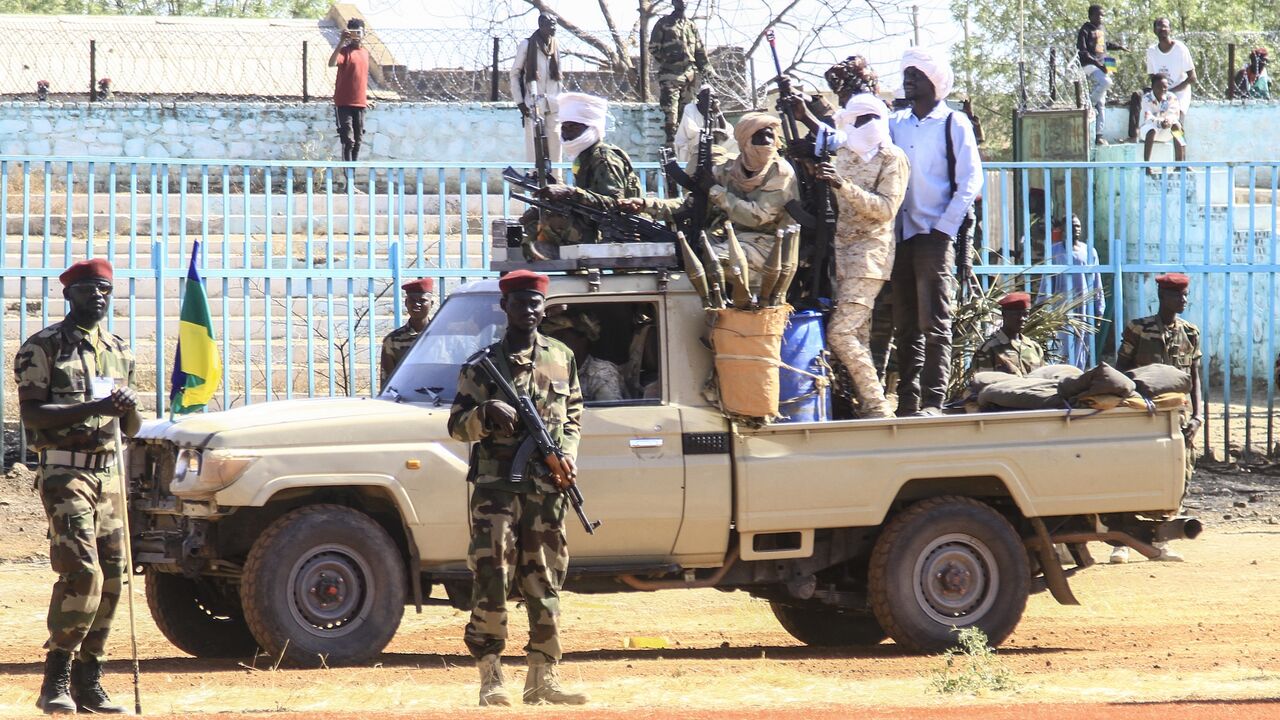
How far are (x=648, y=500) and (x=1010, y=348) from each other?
12.1 feet

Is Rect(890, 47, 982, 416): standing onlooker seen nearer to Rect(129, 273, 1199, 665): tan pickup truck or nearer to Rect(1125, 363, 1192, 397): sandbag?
Rect(129, 273, 1199, 665): tan pickup truck

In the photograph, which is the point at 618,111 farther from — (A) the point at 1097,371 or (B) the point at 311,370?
(A) the point at 1097,371

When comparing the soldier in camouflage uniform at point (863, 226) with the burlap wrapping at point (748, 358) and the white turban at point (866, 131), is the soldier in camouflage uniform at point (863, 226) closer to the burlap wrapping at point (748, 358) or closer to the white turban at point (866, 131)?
the white turban at point (866, 131)

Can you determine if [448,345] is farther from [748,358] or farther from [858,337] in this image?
[858,337]

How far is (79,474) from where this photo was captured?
7.00 m

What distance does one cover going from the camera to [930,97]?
9453 millimetres

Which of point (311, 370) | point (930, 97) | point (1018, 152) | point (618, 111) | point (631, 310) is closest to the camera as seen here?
point (631, 310)

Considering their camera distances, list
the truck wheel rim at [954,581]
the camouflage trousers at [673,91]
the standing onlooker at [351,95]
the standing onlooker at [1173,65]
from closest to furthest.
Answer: the truck wheel rim at [954,581] → the camouflage trousers at [673,91] → the standing onlooker at [351,95] → the standing onlooker at [1173,65]

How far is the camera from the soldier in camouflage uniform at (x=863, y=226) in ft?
28.7

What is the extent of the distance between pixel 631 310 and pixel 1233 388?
13317 mm

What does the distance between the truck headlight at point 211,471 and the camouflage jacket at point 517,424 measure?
49.1 inches

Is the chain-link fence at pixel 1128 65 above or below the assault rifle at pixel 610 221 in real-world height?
above

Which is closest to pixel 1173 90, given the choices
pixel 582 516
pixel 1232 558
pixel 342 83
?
pixel 342 83

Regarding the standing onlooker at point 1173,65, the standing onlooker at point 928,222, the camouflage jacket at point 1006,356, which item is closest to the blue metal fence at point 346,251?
the standing onlooker at point 1173,65
